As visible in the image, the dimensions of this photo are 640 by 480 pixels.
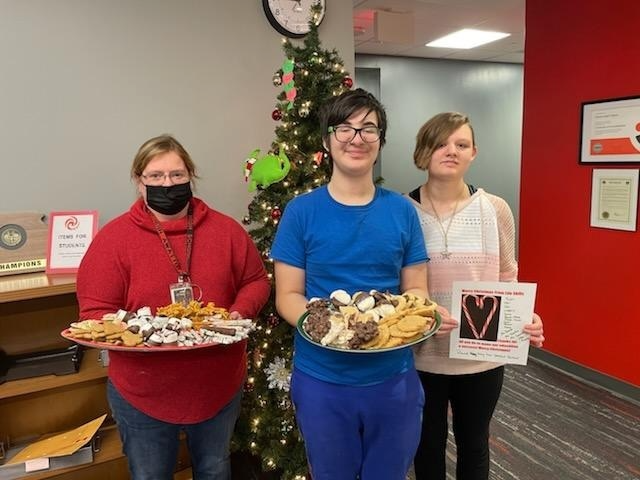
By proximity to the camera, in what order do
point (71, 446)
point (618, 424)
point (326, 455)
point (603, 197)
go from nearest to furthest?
1. point (326, 455)
2. point (71, 446)
3. point (618, 424)
4. point (603, 197)

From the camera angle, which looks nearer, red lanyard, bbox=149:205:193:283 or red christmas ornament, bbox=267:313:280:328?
red lanyard, bbox=149:205:193:283

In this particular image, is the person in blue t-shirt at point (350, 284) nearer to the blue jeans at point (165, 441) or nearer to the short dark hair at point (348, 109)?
the short dark hair at point (348, 109)

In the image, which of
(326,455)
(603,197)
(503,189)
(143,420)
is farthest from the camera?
(503,189)

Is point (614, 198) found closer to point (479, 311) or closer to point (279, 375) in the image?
point (479, 311)

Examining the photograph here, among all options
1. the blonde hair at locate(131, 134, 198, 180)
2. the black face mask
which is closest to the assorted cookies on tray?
the black face mask

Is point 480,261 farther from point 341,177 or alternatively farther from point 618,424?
point 618,424

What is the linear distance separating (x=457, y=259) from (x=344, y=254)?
17.2 inches

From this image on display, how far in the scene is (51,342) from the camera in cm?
227

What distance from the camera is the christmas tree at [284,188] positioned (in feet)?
7.33

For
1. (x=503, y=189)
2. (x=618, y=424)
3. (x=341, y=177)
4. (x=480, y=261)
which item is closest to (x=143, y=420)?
(x=341, y=177)

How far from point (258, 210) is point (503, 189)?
6101 mm

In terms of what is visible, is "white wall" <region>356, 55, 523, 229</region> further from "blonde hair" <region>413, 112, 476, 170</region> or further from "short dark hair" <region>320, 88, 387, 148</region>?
"short dark hair" <region>320, 88, 387, 148</region>

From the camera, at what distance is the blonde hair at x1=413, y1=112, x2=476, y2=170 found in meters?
1.63

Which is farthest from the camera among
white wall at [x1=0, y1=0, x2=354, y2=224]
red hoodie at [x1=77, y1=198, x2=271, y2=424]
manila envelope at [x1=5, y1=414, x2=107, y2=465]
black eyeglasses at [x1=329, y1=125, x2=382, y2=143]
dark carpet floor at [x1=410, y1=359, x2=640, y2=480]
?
dark carpet floor at [x1=410, y1=359, x2=640, y2=480]
